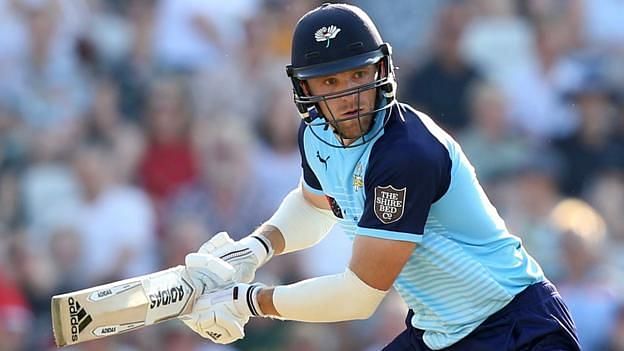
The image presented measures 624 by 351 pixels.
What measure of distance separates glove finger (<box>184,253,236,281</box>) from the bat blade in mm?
64

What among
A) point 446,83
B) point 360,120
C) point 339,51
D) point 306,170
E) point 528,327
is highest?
point 339,51

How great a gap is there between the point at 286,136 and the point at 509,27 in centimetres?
163

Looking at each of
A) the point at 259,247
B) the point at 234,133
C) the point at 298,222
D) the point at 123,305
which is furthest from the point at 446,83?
the point at 123,305

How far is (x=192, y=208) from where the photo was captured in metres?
8.20

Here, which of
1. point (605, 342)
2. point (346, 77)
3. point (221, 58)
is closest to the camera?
point (346, 77)

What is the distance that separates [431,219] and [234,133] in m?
4.09

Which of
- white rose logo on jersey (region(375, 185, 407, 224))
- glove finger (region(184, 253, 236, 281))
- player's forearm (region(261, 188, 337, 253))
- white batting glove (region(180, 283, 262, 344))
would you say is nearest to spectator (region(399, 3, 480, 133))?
player's forearm (region(261, 188, 337, 253))

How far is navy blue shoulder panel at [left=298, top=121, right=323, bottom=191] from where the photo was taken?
4.80 metres

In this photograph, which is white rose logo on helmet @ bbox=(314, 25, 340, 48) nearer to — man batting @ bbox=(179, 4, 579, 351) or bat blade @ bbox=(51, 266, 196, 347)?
man batting @ bbox=(179, 4, 579, 351)

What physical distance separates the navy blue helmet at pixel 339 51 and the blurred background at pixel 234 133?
3.31 metres

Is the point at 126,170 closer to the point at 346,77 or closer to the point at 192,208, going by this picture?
the point at 192,208

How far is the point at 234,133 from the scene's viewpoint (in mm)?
8289

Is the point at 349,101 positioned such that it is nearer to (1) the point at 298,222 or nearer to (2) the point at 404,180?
(2) the point at 404,180

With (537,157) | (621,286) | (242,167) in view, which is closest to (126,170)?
(242,167)
